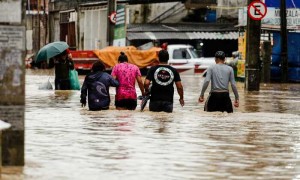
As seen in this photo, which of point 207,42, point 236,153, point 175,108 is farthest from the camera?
point 207,42

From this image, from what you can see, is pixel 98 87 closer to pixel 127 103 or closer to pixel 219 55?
pixel 127 103

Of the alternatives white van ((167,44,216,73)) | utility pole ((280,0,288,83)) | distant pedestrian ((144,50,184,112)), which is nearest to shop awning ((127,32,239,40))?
white van ((167,44,216,73))

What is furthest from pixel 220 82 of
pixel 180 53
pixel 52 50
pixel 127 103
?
pixel 180 53

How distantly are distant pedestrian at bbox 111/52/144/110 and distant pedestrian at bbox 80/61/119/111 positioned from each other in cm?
32

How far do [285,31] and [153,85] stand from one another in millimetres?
23829

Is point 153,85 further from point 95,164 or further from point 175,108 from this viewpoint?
point 95,164

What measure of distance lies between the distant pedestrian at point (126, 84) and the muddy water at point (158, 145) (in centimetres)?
32

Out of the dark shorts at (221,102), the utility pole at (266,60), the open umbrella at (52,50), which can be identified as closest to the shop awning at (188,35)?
the utility pole at (266,60)

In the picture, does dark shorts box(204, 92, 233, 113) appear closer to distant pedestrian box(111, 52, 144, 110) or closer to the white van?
distant pedestrian box(111, 52, 144, 110)

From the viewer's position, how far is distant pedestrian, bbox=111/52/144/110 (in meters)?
21.2

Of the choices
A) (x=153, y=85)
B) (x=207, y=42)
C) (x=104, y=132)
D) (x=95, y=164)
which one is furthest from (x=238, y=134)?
(x=207, y=42)

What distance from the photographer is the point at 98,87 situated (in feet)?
68.1

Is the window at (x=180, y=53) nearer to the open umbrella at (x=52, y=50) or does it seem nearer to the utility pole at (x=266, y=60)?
the utility pole at (x=266, y=60)

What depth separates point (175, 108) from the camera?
23.8 m
